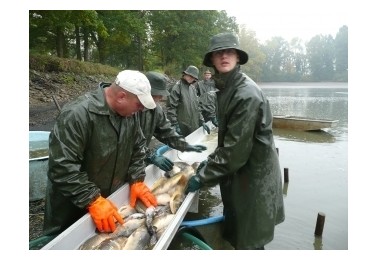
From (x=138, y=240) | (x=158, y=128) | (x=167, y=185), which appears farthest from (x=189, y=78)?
(x=138, y=240)

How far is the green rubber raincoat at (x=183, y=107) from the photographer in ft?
24.3

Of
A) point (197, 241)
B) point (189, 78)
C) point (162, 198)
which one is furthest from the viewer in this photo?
point (189, 78)

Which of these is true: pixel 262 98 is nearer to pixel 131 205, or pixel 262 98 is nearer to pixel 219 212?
→ pixel 131 205

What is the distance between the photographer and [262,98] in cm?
282

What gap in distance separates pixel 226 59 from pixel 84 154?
1.55 meters

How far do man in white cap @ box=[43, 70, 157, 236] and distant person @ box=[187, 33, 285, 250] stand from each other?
692 millimetres

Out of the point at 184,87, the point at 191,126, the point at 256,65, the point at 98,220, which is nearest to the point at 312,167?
the point at 191,126

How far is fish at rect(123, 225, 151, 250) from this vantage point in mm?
2957

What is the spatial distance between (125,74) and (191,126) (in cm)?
513

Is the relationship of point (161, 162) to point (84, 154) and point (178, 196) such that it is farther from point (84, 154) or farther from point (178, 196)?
point (84, 154)

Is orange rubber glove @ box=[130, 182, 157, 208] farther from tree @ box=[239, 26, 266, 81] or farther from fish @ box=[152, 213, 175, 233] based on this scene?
tree @ box=[239, 26, 266, 81]

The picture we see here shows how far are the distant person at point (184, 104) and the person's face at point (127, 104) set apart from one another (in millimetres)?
4299

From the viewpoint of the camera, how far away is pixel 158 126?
15.3 ft

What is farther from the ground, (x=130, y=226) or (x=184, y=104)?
(x=184, y=104)
